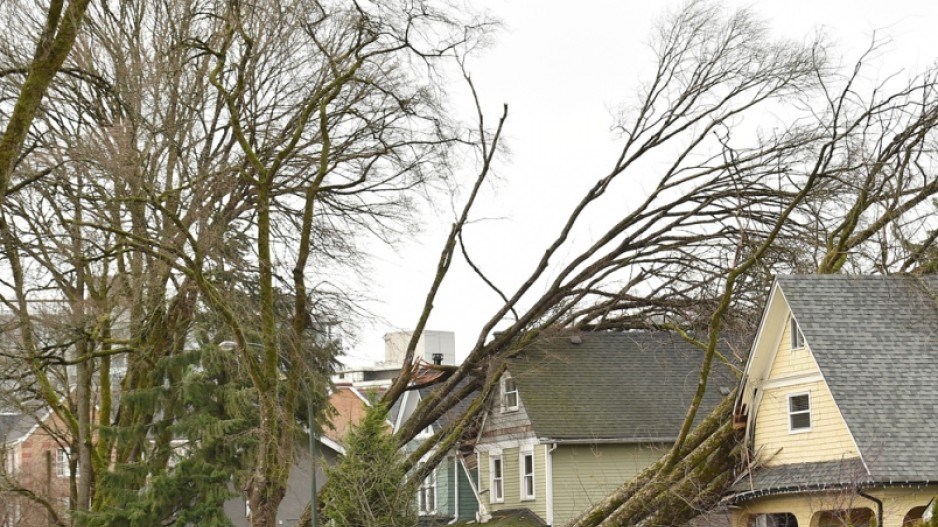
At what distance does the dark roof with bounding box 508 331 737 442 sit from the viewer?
40.4 m

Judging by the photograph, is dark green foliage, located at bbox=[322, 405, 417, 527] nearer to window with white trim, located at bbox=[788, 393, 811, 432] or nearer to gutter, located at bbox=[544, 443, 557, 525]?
window with white trim, located at bbox=[788, 393, 811, 432]

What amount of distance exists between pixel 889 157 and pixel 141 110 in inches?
573

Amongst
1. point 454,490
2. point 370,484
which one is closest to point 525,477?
point 454,490

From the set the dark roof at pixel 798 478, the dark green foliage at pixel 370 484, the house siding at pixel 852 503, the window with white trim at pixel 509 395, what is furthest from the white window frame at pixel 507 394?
the house siding at pixel 852 503

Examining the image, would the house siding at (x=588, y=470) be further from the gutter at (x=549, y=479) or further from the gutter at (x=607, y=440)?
the gutter at (x=607, y=440)

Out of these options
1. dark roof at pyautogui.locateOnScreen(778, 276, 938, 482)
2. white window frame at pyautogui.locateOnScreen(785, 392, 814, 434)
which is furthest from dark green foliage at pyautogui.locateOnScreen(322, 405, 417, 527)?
dark roof at pyautogui.locateOnScreen(778, 276, 938, 482)

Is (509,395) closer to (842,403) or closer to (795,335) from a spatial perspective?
(795,335)

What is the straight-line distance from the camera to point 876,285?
25.8 meters

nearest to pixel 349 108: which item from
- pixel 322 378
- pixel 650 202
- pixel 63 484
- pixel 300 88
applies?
pixel 300 88

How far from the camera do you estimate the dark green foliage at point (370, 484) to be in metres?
25.5

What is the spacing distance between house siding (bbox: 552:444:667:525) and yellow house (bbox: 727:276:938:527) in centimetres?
1307

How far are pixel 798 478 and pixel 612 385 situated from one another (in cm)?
1880

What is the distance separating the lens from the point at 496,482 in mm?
42844

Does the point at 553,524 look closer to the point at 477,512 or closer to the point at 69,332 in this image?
the point at 477,512
